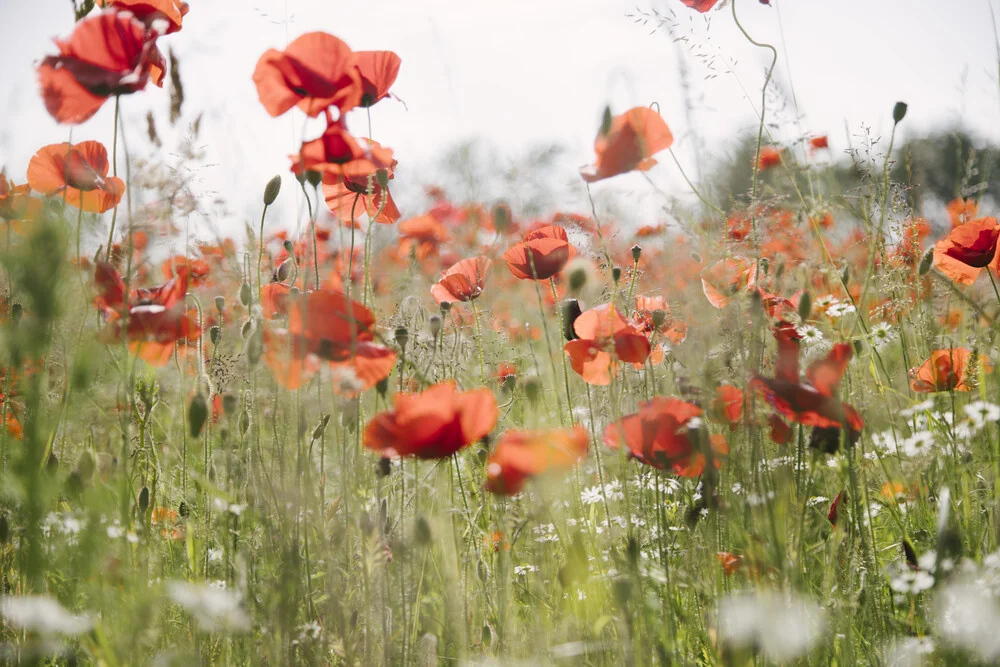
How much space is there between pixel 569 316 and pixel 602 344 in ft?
0.99

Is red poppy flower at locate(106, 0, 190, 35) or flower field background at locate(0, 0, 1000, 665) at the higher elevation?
red poppy flower at locate(106, 0, 190, 35)

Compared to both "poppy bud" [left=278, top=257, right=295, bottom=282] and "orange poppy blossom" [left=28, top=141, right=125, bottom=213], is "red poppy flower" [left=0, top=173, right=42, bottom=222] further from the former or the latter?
"poppy bud" [left=278, top=257, right=295, bottom=282]

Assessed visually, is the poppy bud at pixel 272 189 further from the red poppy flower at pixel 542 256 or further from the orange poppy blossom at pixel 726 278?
the orange poppy blossom at pixel 726 278

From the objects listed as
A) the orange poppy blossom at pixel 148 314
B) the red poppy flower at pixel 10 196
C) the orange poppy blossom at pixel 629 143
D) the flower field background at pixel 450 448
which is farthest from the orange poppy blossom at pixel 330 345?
the red poppy flower at pixel 10 196

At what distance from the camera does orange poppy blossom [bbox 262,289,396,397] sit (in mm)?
1194

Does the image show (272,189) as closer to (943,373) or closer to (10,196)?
(10,196)

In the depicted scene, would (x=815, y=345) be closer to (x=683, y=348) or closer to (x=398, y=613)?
(x=683, y=348)

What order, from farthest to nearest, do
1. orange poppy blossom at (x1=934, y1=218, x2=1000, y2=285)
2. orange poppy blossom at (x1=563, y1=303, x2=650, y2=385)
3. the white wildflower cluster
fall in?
orange poppy blossom at (x1=934, y1=218, x2=1000, y2=285)
orange poppy blossom at (x1=563, y1=303, x2=650, y2=385)
the white wildflower cluster

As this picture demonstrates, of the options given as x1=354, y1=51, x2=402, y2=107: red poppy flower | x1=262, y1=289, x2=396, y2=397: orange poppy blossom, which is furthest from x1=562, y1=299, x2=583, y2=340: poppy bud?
→ x1=354, y1=51, x2=402, y2=107: red poppy flower

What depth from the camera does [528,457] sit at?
109 centimetres

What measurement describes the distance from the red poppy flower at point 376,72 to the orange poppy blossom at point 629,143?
0.44 meters

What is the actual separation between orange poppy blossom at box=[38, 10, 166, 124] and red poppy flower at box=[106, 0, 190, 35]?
14mm

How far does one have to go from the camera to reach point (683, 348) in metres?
1.39

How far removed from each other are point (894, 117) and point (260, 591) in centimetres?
196
